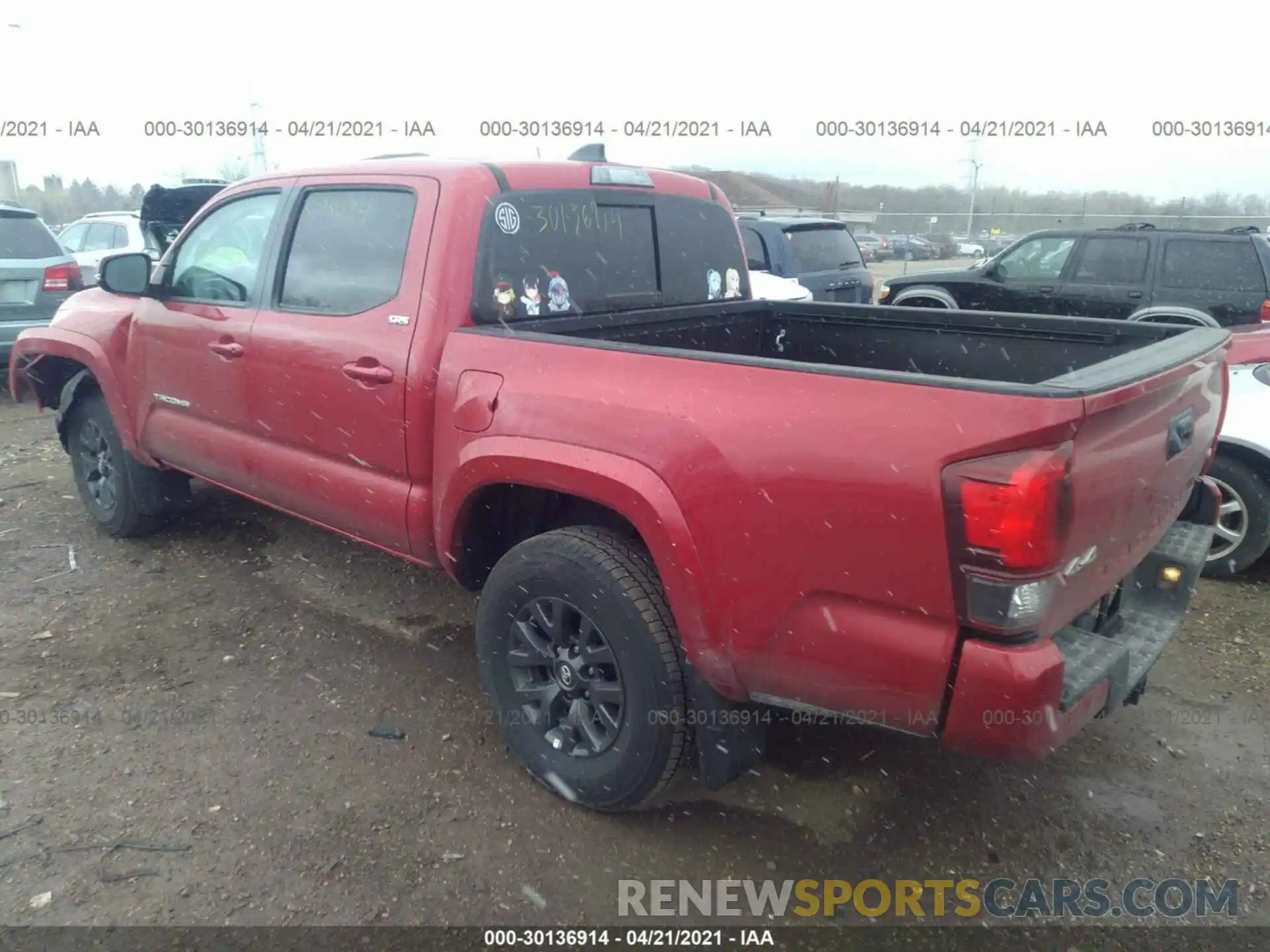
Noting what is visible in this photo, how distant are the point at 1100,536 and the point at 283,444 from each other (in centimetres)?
298

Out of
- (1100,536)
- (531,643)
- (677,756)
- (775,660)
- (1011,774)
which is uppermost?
(1100,536)

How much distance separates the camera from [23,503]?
19.3 ft

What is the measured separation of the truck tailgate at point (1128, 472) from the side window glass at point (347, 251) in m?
2.26

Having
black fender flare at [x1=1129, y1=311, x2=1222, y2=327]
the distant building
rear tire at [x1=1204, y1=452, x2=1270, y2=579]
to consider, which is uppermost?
the distant building

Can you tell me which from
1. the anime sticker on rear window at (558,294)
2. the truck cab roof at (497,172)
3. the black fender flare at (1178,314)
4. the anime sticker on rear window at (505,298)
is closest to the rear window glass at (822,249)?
the black fender flare at (1178,314)

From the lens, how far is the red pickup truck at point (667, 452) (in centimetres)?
208

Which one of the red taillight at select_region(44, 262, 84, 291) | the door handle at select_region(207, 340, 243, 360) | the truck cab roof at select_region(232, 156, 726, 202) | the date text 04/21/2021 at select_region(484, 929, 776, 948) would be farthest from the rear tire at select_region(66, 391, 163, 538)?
the red taillight at select_region(44, 262, 84, 291)

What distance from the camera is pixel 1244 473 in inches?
175

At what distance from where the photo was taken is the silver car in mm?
8383

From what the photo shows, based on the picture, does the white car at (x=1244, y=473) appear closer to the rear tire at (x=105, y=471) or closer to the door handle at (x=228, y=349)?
the door handle at (x=228, y=349)

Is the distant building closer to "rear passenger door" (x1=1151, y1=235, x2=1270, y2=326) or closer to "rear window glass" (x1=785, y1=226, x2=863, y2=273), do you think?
"rear window glass" (x1=785, y1=226, x2=863, y2=273)

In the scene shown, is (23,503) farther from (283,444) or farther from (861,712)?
(861,712)

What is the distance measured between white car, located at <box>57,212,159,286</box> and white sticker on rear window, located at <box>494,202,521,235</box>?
898 centimetres

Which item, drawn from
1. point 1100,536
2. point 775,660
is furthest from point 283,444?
point 1100,536
